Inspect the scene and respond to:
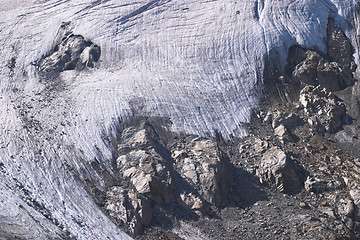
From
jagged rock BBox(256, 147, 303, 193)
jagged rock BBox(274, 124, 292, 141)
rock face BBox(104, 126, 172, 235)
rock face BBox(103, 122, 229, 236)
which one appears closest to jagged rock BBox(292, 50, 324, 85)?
jagged rock BBox(274, 124, 292, 141)

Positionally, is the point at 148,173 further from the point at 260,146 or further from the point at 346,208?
the point at 346,208

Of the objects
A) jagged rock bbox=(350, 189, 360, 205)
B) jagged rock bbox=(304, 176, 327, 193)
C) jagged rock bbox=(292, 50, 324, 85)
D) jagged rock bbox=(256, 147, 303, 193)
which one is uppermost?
jagged rock bbox=(292, 50, 324, 85)

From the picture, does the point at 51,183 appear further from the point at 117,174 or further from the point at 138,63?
the point at 138,63

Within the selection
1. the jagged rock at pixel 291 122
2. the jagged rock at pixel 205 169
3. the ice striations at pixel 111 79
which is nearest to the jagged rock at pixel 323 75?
the ice striations at pixel 111 79

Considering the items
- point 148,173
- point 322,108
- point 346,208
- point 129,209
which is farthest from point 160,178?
point 322,108

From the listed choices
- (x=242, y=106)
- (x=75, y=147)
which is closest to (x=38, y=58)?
(x=75, y=147)

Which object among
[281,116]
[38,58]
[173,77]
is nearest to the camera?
[281,116]

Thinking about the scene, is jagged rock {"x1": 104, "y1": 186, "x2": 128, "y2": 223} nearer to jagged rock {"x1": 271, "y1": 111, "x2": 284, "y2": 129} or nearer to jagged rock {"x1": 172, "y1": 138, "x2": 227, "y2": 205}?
jagged rock {"x1": 172, "y1": 138, "x2": 227, "y2": 205}
